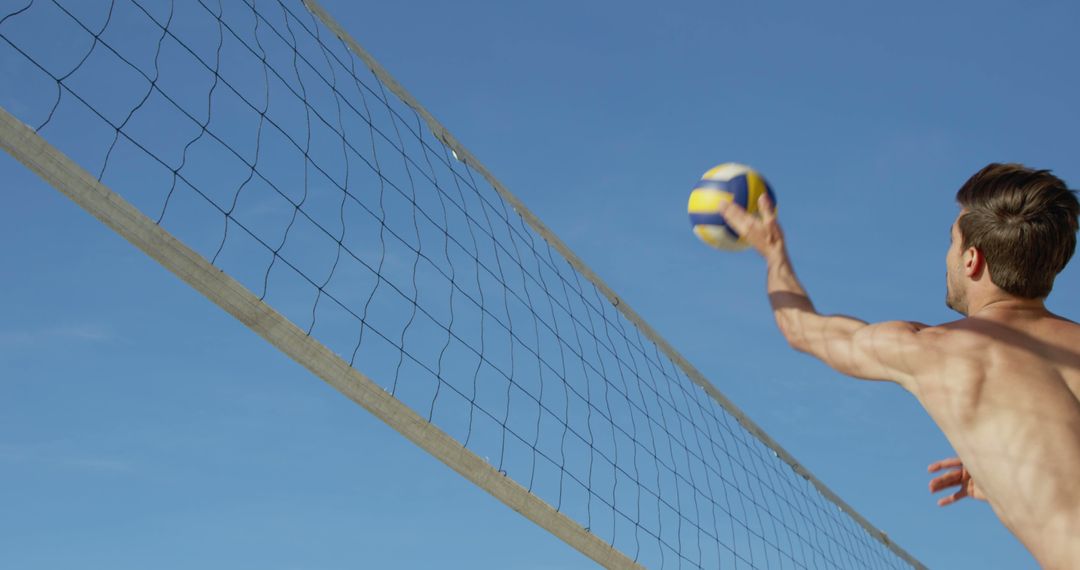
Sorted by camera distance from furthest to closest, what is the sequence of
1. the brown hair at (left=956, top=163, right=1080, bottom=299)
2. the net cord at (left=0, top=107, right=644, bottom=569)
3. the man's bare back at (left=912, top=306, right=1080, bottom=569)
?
the net cord at (left=0, top=107, right=644, bottom=569)
the brown hair at (left=956, top=163, right=1080, bottom=299)
the man's bare back at (left=912, top=306, right=1080, bottom=569)

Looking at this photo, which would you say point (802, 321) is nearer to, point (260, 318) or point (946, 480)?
point (946, 480)

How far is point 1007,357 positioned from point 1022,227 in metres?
0.26

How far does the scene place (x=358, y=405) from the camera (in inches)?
150

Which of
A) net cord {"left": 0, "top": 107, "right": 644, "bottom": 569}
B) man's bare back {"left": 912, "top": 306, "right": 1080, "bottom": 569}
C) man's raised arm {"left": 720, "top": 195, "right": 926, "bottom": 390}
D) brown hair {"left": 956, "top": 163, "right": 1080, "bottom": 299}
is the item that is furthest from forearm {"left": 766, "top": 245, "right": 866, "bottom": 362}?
net cord {"left": 0, "top": 107, "right": 644, "bottom": 569}

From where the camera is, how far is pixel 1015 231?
2.27m

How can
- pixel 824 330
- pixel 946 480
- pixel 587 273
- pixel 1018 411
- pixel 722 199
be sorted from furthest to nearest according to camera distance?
pixel 587 273, pixel 722 199, pixel 946 480, pixel 824 330, pixel 1018 411

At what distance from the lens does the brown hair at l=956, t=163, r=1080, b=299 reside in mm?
2262

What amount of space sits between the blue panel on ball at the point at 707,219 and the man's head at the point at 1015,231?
1.63 meters

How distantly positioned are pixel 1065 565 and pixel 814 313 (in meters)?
0.74

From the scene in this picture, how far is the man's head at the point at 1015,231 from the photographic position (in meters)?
2.26

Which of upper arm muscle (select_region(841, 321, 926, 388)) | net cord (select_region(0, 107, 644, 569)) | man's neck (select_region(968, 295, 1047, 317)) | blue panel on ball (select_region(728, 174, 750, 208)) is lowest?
upper arm muscle (select_region(841, 321, 926, 388))

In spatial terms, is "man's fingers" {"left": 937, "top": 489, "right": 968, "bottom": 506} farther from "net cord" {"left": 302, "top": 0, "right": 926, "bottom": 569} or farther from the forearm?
"net cord" {"left": 302, "top": 0, "right": 926, "bottom": 569}

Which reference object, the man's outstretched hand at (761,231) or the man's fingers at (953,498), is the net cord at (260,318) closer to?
the man's outstretched hand at (761,231)

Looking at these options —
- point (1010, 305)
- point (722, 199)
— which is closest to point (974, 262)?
point (1010, 305)
